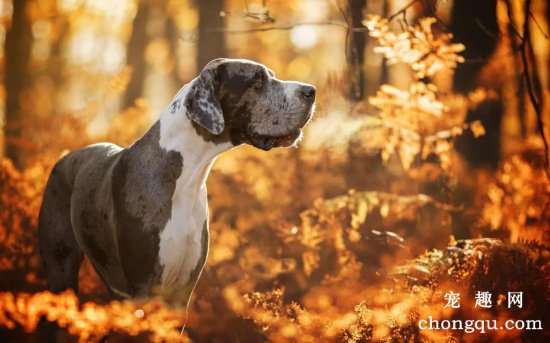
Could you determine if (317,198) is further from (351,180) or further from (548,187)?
(548,187)

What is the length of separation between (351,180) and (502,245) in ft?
9.35

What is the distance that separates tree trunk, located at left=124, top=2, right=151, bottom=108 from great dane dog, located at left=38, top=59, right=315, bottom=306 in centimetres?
1281

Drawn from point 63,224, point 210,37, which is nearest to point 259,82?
point 63,224

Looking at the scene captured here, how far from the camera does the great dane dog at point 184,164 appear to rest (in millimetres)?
3949

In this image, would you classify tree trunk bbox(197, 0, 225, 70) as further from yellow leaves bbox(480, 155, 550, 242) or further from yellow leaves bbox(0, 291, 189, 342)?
yellow leaves bbox(0, 291, 189, 342)

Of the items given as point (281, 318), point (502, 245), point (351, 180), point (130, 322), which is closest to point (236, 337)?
point (281, 318)

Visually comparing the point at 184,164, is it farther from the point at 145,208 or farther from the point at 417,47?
the point at 417,47

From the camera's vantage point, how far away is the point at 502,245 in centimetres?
550

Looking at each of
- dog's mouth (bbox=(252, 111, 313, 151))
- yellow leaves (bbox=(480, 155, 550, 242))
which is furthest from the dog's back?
yellow leaves (bbox=(480, 155, 550, 242))

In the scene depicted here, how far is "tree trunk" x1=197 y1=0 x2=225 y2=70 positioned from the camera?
11913 mm

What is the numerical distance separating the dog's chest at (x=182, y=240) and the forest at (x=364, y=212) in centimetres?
27

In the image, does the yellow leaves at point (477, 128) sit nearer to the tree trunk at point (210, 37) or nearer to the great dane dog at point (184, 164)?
the great dane dog at point (184, 164)

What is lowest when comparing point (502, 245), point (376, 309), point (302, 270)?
point (302, 270)

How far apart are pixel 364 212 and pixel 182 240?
10.9 ft
